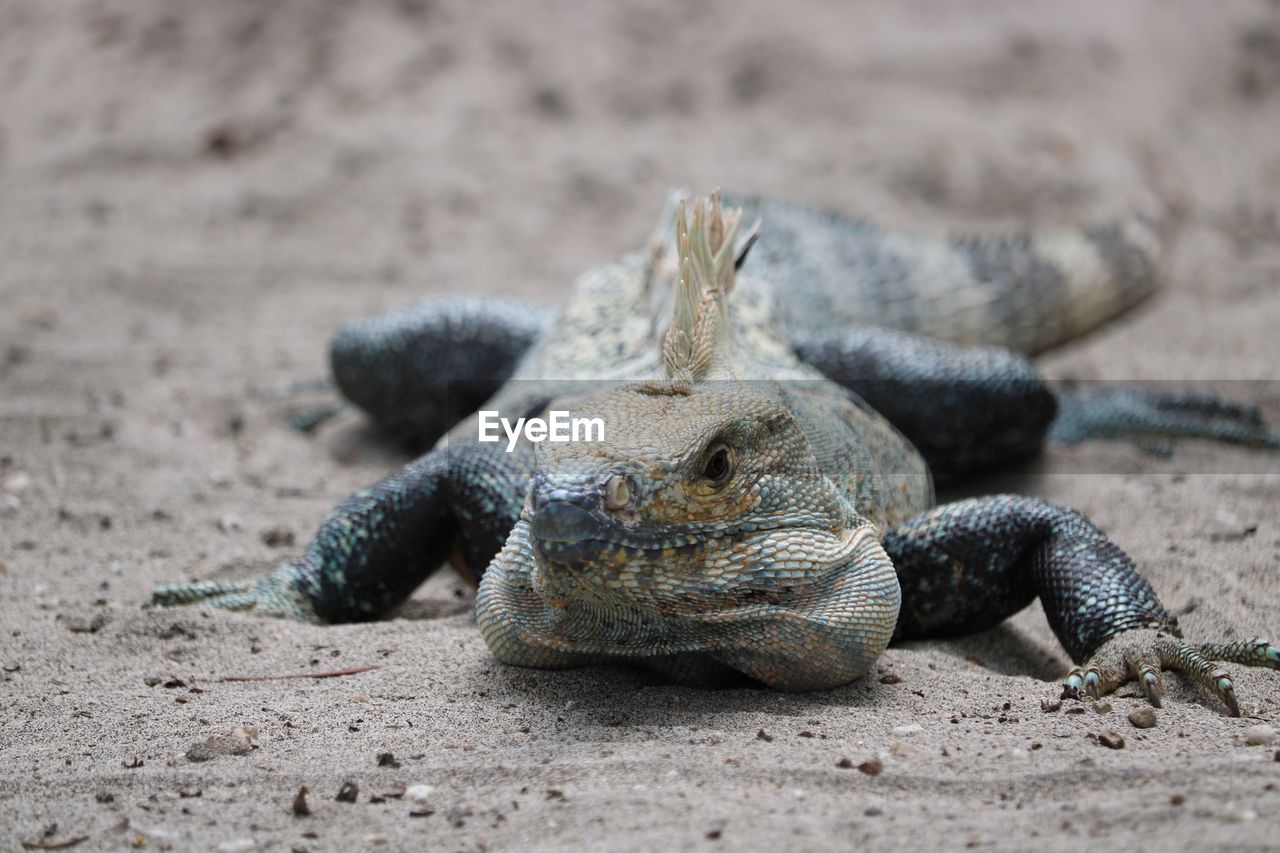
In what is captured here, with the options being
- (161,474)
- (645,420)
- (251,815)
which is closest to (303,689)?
(251,815)

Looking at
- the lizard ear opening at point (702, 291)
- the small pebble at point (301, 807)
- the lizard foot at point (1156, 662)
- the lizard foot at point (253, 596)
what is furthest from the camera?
the lizard foot at point (253, 596)

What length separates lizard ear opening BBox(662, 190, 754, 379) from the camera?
415cm

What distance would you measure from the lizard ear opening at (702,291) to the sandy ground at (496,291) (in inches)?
38.3

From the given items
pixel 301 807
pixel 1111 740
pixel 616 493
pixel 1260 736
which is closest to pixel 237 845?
pixel 301 807

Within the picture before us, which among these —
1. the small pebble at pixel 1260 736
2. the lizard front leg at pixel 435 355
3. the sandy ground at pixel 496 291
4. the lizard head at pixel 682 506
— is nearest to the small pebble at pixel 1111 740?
the sandy ground at pixel 496 291

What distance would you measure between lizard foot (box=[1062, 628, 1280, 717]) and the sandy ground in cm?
9

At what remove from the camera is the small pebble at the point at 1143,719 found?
12.2ft

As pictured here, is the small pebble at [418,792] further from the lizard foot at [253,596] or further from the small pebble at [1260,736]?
the small pebble at [1260,736]

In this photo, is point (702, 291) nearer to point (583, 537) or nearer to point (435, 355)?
point (583, 537)

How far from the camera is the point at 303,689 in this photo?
164 inches

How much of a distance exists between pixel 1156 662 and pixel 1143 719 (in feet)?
1.19

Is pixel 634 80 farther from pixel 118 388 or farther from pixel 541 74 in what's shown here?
A: pixel 118 388

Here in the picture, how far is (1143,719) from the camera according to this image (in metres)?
3.72

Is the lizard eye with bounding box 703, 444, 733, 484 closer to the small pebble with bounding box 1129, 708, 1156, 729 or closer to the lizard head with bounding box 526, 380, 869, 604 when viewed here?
the lizard head with bounding box 526, 380, 869, 604
